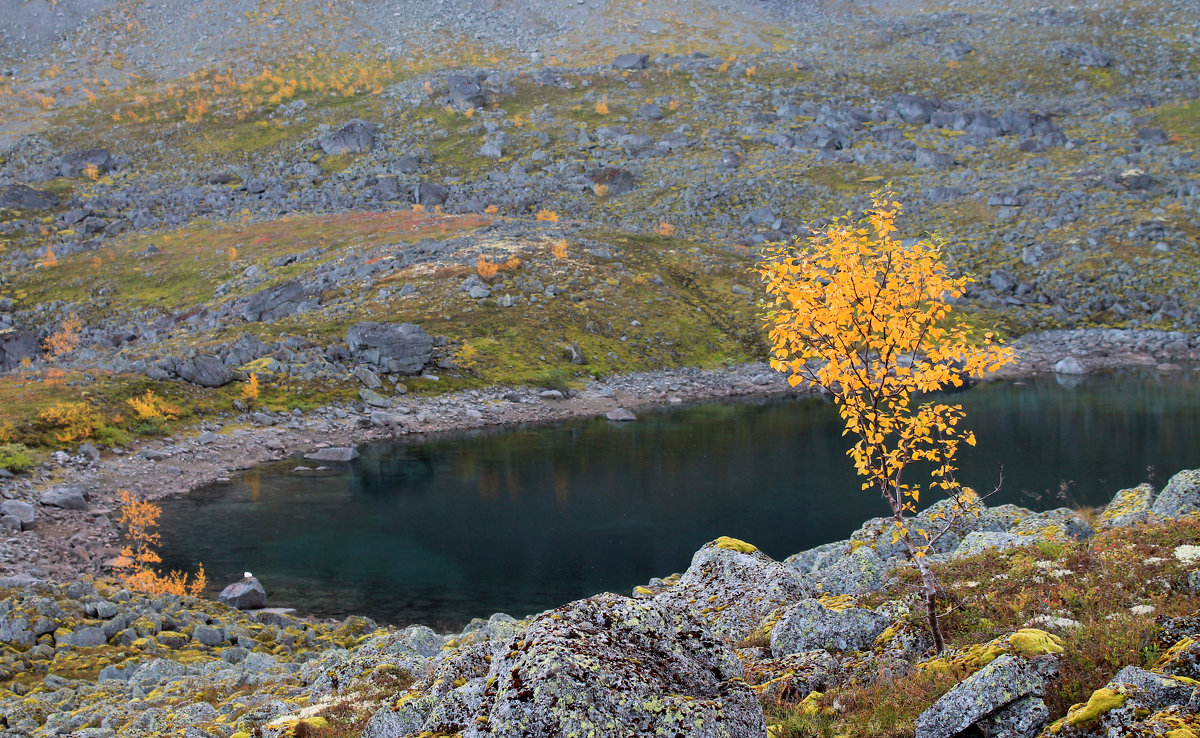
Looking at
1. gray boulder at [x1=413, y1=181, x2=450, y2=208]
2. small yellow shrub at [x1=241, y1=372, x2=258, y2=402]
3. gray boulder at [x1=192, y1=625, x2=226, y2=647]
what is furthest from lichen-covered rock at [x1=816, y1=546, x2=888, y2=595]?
gray boulder at [x1=413, y1=181, x2=450, y2=208]

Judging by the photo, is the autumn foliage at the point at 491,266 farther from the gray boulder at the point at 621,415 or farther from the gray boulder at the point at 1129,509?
the gray boulder at the point at 1129,509

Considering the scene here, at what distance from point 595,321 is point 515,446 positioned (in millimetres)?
27836

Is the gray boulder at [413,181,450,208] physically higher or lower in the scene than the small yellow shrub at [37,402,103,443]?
higher

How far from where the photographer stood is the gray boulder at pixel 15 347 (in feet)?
270

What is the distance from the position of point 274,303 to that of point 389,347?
20.8m

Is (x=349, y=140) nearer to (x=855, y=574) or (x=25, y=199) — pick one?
(x=25, y=199)

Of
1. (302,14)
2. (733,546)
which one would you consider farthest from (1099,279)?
(302,14)

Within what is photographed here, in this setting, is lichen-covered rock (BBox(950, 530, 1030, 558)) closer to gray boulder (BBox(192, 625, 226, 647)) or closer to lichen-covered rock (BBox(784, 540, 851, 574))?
lichen-covered rock (BBox(784, 540, 851, 574))

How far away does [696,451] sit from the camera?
55312 millimetres

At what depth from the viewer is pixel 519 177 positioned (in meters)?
126

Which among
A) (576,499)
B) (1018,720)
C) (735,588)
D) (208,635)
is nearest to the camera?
(1018,720)

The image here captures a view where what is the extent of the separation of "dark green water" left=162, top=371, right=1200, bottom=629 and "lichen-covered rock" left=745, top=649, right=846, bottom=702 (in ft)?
62.5

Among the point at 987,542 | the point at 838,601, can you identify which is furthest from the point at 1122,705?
the point at 987,542

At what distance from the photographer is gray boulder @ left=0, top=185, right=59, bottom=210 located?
118 m
